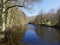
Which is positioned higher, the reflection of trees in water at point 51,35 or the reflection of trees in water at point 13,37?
the reflection of trees in water at point 13,37

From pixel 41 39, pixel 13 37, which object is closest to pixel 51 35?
pixel 41 39

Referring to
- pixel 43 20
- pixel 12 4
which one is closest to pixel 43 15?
pixel 43 20

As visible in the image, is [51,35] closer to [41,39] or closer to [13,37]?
[41,39]

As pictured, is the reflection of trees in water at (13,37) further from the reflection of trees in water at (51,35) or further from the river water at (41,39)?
the reflection of trees in water at (51,35)

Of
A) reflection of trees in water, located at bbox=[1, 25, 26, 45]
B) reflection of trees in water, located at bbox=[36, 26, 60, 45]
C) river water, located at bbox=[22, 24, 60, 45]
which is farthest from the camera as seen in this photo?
reflection of trees in water, located at bbox=[36, 26, 60, 45]

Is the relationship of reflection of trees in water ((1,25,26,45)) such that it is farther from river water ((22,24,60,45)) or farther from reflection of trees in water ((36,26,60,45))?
reflection of trees in water ((36,26,60,45))

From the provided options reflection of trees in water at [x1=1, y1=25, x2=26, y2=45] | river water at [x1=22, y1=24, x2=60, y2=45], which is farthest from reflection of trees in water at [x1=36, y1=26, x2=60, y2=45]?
reflection of trees in water at [x1=1, y1=25, x2=26, y2=45]

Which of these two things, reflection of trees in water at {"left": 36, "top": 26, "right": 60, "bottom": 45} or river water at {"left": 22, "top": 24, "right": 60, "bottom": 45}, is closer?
river water at {"left": 22, "top": 24, "right": 60, "bottom": 45}

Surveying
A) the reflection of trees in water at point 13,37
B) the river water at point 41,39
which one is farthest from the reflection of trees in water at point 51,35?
the reflection of trees in water at point 13,37

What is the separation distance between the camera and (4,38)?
65.6 feet

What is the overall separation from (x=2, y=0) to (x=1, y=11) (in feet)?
6.99

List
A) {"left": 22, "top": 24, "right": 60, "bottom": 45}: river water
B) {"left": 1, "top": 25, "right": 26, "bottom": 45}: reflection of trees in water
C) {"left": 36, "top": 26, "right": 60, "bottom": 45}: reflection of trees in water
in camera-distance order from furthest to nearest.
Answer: {"left": 36, "top": 26, "right": 60, "bottom": 45}: reflection of trees in water → {"left": 22, "top": 24, "right": 60, "bottom": 45}: river water → {"left": 1, "top": 25, "right": 26, "bottom": 45}: reflection of trees in water

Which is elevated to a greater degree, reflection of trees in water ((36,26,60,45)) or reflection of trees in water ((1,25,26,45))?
reflection of trees in water ((1,25,26,45))

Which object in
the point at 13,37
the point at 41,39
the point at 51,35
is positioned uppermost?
the point at 13,37
